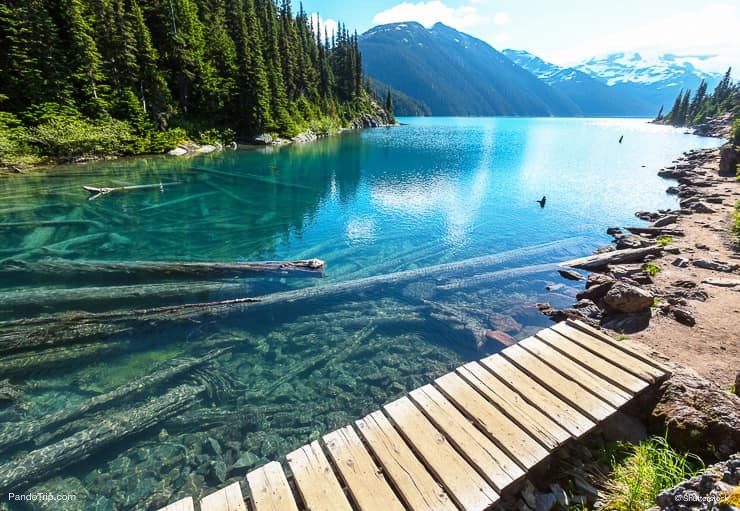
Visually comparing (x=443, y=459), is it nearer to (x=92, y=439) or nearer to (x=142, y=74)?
(x=92, y=439)

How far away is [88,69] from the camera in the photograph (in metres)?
45.5

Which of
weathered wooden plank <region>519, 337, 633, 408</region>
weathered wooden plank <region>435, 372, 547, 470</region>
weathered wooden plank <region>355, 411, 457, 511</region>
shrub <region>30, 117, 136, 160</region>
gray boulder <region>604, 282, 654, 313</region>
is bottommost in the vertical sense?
gray boulder <region>604, 282, 654, 313</region>

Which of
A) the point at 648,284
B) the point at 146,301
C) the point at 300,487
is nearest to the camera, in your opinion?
the point at 300,487

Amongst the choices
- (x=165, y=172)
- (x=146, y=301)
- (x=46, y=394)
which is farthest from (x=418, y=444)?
(x=165, y=172)

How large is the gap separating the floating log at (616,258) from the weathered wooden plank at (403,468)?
16.2 metres

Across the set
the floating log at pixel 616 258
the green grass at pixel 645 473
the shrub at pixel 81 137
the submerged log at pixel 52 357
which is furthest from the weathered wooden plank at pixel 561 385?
the shrub at pixel 81 137

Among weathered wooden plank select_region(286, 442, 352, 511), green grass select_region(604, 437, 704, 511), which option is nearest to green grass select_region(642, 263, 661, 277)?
green grass select_region(604, 437, 704, 511)

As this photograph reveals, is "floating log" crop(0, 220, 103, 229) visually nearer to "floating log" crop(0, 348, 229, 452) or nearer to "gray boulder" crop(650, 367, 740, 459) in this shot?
"floating log" crop(0, 348, 229, 452)

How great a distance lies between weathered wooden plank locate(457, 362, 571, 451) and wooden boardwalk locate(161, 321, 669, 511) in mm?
19

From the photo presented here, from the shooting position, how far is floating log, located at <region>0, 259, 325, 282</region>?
46.7 feet

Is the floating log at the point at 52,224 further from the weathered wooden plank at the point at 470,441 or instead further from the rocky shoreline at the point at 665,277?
the rocky shoreline at the point at 665,277

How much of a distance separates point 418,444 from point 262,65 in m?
79.6

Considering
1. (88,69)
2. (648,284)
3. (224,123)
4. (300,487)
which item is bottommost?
(648,284)

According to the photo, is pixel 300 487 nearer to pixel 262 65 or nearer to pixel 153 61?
pixel 153 61
